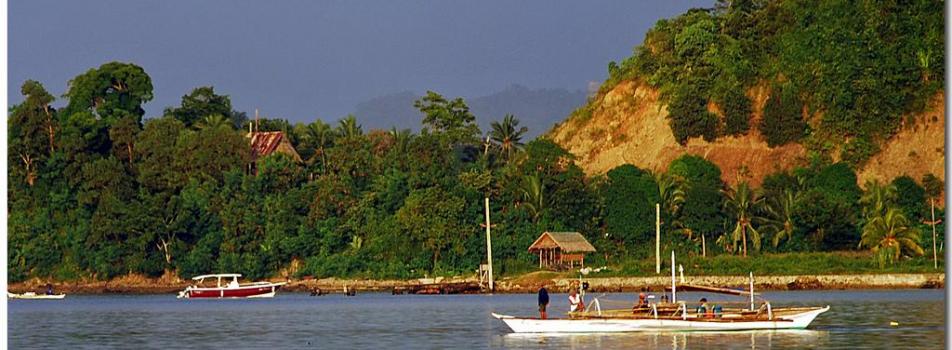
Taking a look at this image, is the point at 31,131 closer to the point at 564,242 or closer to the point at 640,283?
the point at 564,242

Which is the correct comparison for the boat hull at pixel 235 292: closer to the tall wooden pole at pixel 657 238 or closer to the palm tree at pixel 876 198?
the tall wooden pole at pixel 657 238

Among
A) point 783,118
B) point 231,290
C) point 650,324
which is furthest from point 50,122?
point 650,324

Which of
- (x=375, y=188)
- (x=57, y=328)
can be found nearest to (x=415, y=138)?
(x=375, y=188)

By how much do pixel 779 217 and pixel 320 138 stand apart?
33.2 m

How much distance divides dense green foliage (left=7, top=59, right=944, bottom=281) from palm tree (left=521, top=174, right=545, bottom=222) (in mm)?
107

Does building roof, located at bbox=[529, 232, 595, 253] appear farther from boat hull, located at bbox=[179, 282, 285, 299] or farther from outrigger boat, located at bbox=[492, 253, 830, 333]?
outrigger boat, located at bbox=[492, 253, 830, 333]

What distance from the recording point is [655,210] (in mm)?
78938

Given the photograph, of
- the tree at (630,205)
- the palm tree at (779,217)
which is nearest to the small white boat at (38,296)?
the tree at (630,205)

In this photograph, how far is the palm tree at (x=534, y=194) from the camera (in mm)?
80250

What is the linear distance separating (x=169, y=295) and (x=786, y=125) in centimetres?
3753

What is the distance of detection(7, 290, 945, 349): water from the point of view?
113 ft

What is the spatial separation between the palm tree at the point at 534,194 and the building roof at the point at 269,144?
20828 mm

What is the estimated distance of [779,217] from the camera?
76.6m

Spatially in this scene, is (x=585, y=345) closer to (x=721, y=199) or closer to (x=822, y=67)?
(x=721, y=199)
